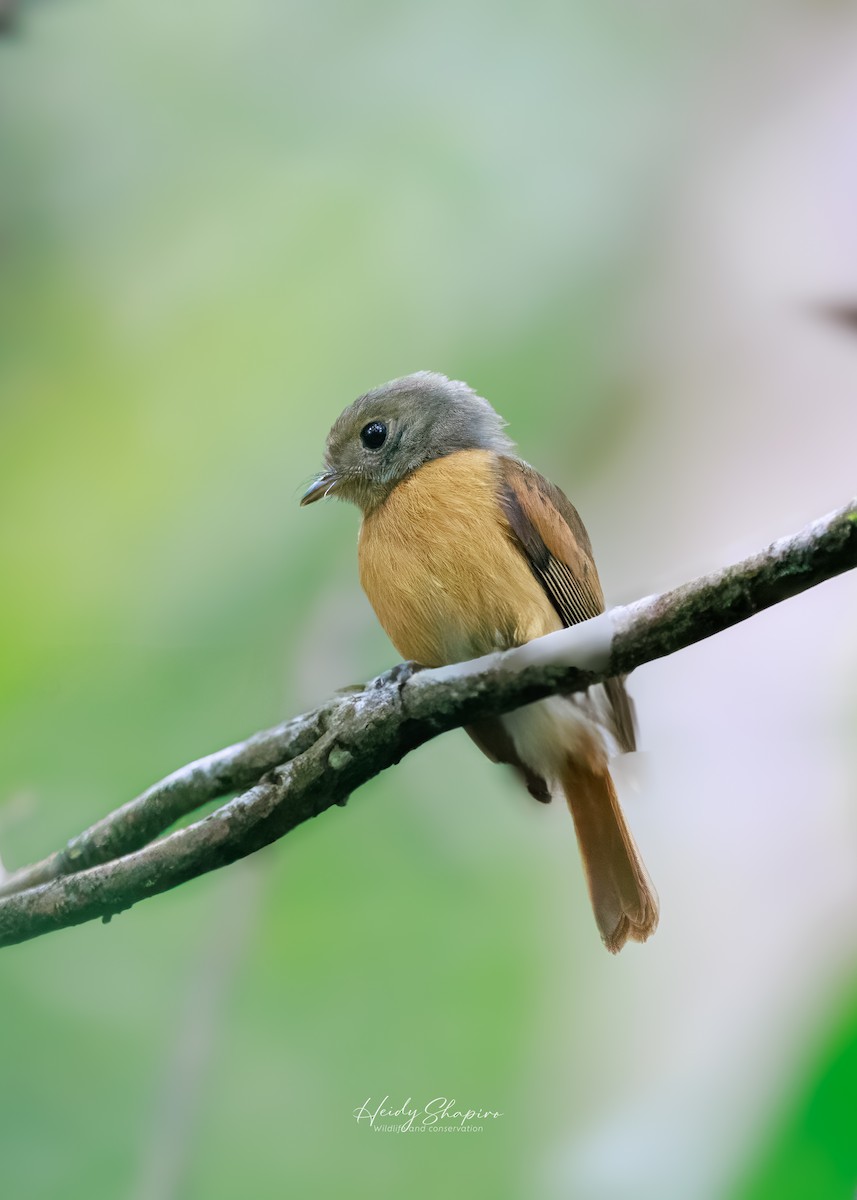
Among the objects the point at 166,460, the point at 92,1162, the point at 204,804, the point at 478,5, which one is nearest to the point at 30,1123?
the point at 92,1162

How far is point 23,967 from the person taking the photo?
85.3 inches

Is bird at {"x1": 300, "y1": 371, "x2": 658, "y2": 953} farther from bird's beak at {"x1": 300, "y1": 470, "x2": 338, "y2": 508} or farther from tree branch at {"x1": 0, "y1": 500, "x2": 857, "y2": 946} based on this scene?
tree branch at {"x1": 0, "y1": 500, "x2": 857, "y2": 946}

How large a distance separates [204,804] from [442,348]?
1292 millimetres

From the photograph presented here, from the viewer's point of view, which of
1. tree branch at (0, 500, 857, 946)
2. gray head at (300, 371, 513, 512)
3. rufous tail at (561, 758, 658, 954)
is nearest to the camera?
tree branch at (0, 500, 857, 946)

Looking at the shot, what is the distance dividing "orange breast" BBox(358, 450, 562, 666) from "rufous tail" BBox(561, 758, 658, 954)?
30 centimetres

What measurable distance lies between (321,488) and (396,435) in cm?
17

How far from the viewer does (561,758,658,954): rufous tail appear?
1688mm

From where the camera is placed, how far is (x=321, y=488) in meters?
1.95

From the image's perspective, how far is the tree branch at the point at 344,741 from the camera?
1160mm

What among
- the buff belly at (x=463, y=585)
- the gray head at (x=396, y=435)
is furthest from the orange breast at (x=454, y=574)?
the gray head at (x=396, y=435)

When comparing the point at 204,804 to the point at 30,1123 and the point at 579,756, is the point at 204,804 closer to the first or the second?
the point at 579,756

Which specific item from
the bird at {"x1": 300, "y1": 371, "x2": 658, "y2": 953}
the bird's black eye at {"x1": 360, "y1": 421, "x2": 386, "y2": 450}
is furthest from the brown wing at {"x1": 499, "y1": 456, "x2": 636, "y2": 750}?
the bird's black eye at {"x1": 360, "y1": 421, "x2": 386, "y2": 450}

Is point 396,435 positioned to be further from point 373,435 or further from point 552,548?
point 552,548

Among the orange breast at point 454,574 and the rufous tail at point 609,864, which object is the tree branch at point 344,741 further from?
the rufous tail at point 609,864
